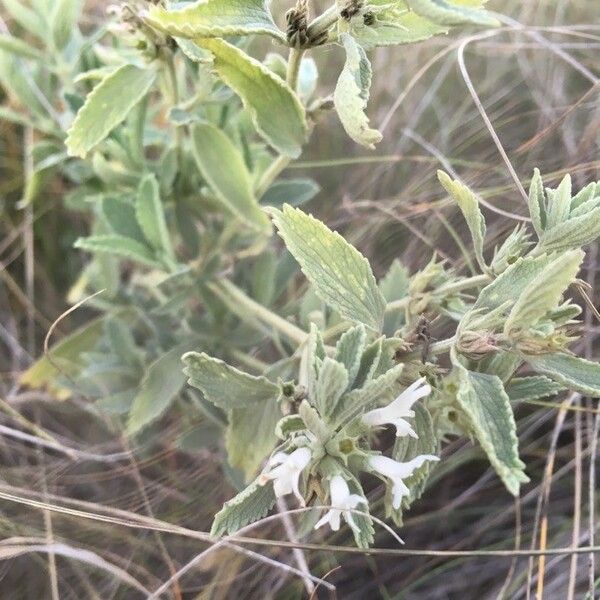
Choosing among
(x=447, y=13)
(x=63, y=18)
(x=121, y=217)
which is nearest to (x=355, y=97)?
(x=447, y=13)

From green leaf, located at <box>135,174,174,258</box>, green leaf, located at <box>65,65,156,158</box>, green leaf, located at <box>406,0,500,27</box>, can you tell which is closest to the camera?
green leaf, located at <box>406,0,500,27</box>

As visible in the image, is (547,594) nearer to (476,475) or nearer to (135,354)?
(476,475)

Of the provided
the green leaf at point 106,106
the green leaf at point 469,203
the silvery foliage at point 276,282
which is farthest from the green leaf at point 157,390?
the green leaf at point 469,203

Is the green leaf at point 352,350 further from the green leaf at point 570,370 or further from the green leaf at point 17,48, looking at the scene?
the green leaf at point 17,48

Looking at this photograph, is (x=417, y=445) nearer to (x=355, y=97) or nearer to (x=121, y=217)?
(x=355, y=97)

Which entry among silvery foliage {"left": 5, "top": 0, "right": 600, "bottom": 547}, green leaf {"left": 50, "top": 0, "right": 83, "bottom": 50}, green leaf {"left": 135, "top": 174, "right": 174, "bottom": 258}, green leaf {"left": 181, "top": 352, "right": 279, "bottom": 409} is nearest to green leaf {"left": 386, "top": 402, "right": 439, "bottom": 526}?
silvery foliage {"left": 5, "top": 0, "right": 600, "bottom": 547}

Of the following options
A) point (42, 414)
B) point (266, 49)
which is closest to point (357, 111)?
point (42, 414)

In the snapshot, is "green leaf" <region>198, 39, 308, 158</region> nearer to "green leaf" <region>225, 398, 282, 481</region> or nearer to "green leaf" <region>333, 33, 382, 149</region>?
"green leaf" <region>333, 33, 382, 149</region>
